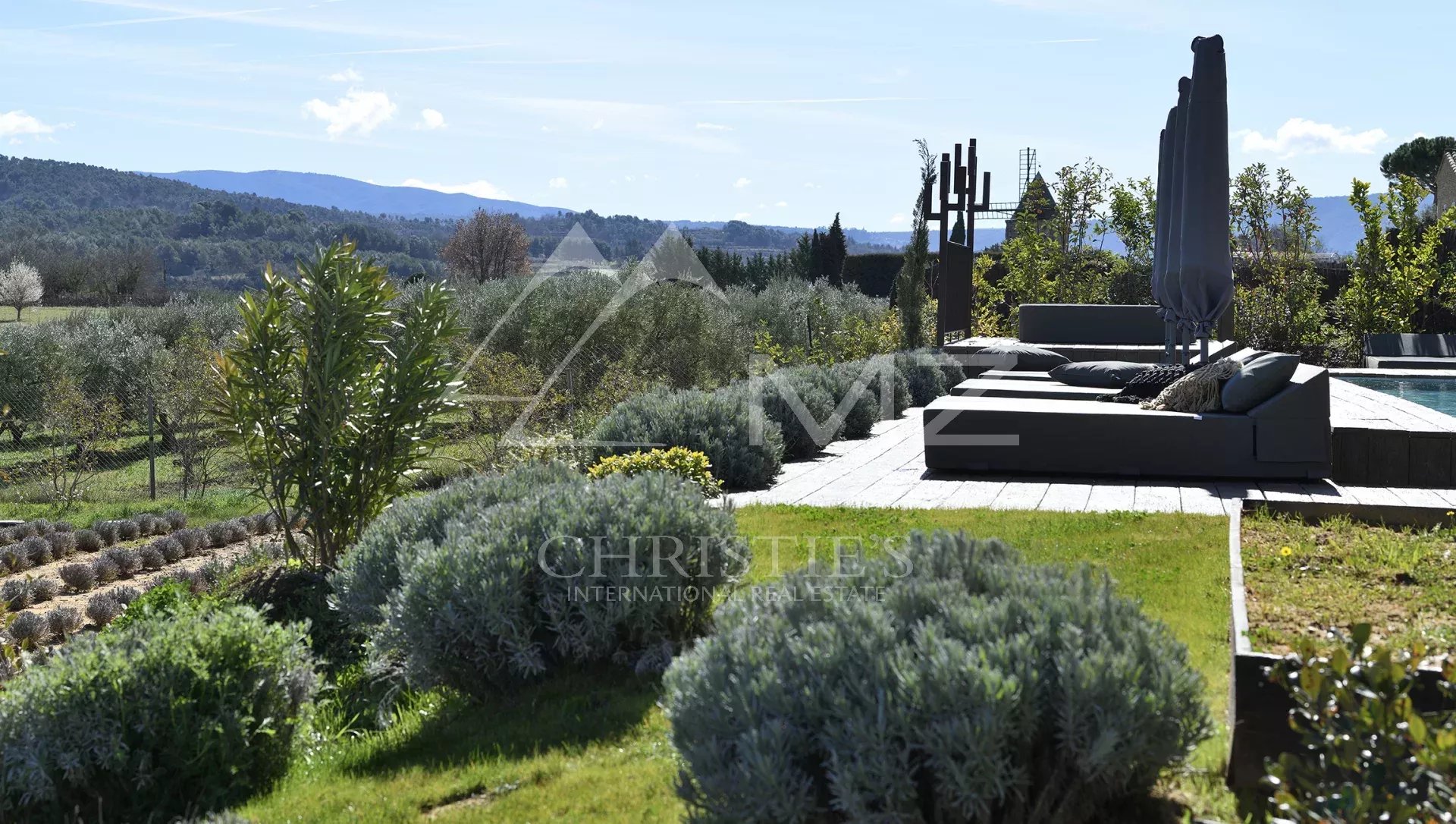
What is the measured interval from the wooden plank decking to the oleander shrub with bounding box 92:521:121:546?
740cm

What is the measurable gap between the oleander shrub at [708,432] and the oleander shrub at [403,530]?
2.61m

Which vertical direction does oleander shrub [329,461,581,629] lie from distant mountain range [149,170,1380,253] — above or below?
below

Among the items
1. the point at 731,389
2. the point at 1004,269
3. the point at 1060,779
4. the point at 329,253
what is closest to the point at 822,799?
the point at 1060,779

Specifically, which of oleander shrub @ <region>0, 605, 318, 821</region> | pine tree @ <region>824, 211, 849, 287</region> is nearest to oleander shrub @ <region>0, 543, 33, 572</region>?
oleander shrub @ <region>0, 605, 318, 821</region>

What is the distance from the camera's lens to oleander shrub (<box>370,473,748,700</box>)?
12.1ft

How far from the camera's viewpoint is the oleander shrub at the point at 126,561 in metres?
9.23

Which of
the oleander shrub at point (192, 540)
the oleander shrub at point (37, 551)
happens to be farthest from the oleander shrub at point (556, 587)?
the oleander shrub at point (37, 551)

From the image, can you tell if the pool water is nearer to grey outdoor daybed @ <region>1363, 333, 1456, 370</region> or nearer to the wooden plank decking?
grey outdoor daybed @ <region>1363, 333, 1456, 370</region>

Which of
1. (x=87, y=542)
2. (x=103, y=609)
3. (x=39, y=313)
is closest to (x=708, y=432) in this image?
(x=103, y=609)

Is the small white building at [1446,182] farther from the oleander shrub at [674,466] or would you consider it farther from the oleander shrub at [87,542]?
the oleander shrub at [87,542]

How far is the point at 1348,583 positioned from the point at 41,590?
8.93 meters

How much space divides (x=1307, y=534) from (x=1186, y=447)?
2845 mm

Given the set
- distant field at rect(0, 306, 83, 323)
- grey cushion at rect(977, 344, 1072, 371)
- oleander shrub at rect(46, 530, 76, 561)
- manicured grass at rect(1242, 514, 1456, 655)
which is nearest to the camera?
manicured grass at rect(1242, 514, 1456, 655)

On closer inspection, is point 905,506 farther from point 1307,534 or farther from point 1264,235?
point 1264,235
